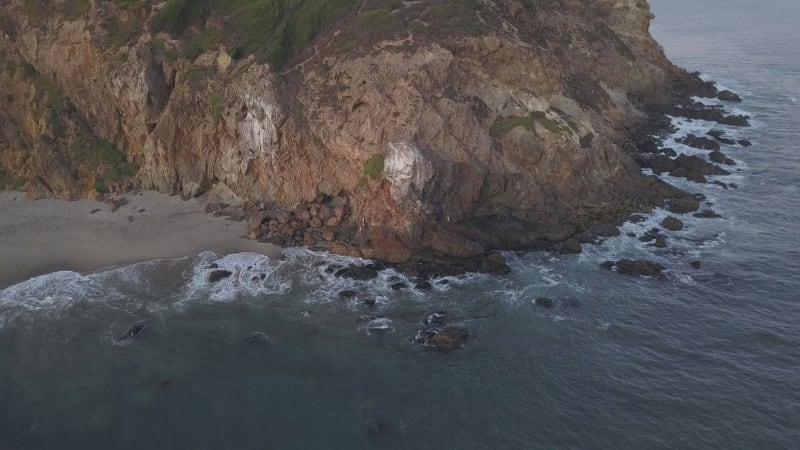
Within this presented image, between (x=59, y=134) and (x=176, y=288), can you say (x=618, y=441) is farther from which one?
(x=59, y=134)

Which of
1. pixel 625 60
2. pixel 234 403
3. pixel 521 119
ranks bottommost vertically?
pixel 234 403

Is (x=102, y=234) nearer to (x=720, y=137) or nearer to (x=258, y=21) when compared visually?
(x=258, y=21)

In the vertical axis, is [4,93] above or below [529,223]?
above

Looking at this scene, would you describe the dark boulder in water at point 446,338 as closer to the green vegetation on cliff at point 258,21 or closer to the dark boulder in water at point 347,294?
the dark boulder in water at point 347,294

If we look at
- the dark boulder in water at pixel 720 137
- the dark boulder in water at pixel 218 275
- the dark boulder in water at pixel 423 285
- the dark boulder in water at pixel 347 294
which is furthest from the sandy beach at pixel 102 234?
the dark boulder in water at pixel 720 137

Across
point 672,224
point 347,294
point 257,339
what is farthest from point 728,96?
point 257,339

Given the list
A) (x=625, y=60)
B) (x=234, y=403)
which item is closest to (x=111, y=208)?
(x=234, y=403)
